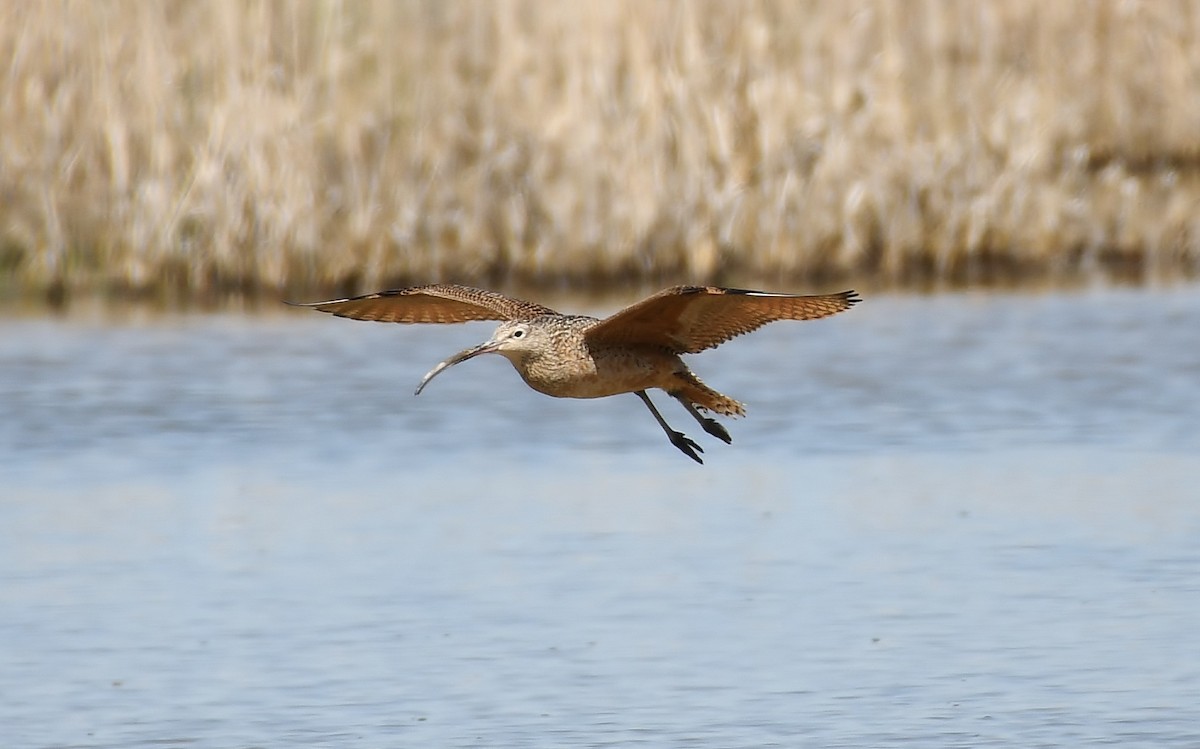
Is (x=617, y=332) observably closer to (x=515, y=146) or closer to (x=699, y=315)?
(x=699, y=315)

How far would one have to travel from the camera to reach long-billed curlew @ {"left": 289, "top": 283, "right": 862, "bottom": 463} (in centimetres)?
721

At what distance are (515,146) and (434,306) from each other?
7.08m

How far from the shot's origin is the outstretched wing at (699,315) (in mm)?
6910

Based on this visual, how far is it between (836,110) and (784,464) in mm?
4874

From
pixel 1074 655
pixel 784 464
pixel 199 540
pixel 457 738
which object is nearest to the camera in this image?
pixel 457 738

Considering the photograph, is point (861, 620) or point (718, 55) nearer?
point (861, 620)

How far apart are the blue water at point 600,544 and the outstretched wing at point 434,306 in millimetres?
1023

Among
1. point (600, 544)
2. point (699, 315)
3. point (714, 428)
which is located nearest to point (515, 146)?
point (600, 544)

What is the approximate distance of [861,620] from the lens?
26.2 feet

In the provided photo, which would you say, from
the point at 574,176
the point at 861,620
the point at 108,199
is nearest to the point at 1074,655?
the point at 861,620

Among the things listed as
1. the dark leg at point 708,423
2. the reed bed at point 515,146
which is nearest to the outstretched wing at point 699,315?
the dark leg at point 708,423

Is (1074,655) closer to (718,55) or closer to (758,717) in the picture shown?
(758,717)

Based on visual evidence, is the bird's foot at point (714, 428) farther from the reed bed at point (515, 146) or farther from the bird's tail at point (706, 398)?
the reed bed at point (515, 146)

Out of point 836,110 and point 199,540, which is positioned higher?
point 836,110
